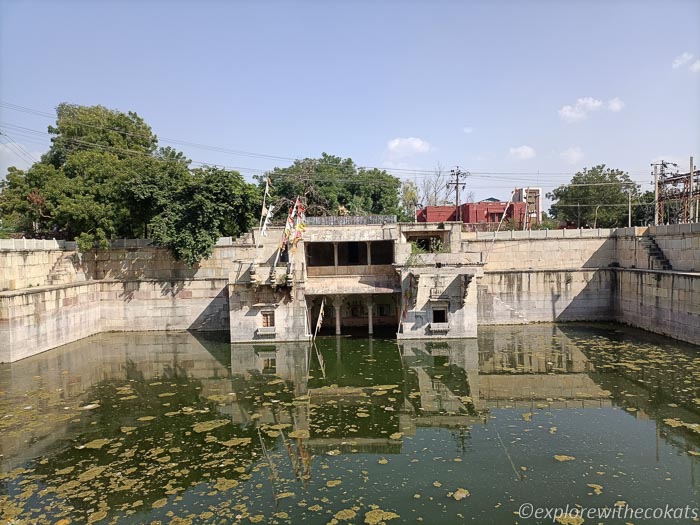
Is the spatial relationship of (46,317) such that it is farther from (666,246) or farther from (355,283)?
(666,246)

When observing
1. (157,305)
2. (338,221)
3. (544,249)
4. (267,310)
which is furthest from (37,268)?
(544,249)

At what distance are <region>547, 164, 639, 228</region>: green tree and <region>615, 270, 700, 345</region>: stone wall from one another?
1866 centimetres

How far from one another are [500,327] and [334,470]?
51.7 feet

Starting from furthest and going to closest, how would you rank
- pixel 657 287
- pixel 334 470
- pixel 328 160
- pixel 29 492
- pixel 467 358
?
pixel 328 160 < pixel 657 287 < pixel 467 358 < pixel 334 470 < pixel 29 492

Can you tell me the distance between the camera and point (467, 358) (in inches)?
698

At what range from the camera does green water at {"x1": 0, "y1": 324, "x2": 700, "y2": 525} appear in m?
8.33

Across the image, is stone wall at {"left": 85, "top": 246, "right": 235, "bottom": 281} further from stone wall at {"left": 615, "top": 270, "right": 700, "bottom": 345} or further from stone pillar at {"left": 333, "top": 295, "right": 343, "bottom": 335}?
stone wall at {"left": 615, "top": 270, "right": 700, "bottom": 345}

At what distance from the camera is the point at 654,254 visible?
70.3 ft

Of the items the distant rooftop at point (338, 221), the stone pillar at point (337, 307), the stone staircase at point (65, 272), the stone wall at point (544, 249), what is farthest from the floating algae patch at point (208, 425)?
the stone wall at point (544, 249)

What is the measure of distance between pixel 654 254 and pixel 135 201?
23.1 metres

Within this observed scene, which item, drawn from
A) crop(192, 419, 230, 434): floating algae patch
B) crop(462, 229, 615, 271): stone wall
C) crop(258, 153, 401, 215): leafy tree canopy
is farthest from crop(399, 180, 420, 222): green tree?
crop(192, 419, 230, 434): floating algae patch

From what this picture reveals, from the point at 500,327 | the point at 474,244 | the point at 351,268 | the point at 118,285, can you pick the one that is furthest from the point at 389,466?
the point at 118,285

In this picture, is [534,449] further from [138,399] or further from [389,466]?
[138,399]

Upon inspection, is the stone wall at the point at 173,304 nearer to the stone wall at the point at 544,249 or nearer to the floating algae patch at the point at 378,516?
the stone wall at the point at 544,249
